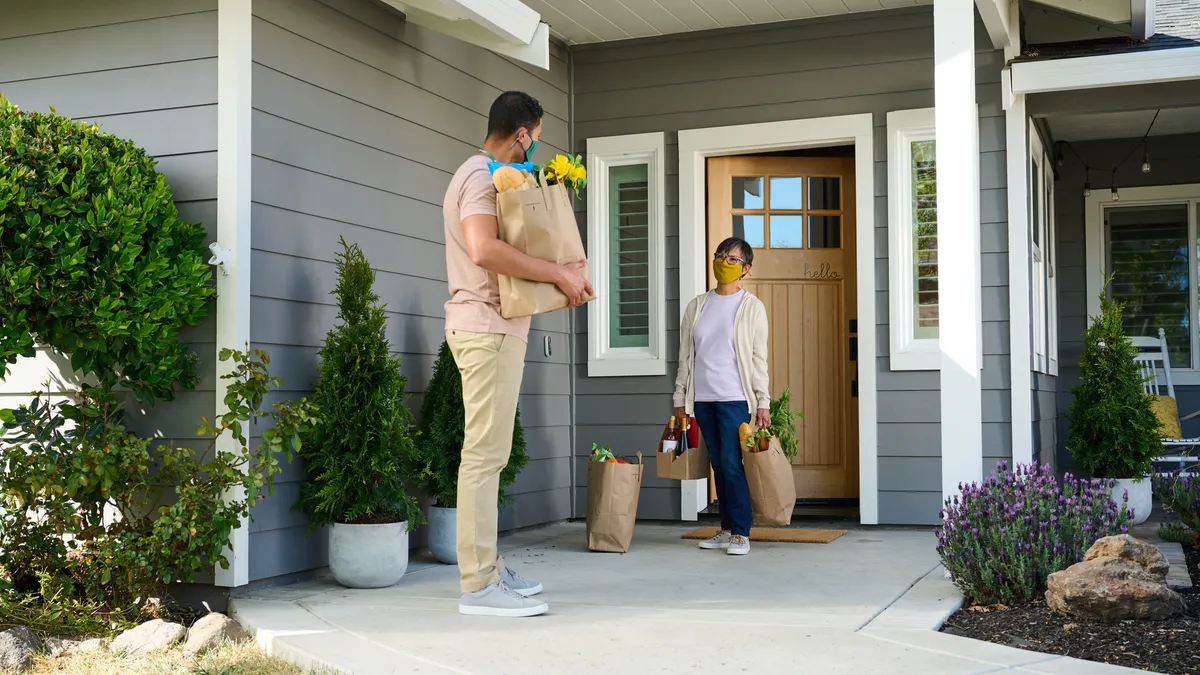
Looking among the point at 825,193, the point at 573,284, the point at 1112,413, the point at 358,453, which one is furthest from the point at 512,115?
the point at 1112,413

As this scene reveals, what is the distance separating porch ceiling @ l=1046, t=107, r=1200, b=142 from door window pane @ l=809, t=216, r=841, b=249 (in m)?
1.53

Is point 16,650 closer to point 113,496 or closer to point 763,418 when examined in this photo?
point 113,496

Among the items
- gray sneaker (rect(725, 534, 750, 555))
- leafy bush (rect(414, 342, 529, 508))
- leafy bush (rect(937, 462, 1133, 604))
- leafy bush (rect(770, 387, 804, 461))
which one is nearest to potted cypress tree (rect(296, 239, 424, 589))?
leafy bush (rect(414, 342, 529, 508))

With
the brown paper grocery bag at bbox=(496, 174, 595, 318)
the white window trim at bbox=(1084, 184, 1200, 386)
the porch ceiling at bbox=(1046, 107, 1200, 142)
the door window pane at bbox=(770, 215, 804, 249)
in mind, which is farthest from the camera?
the white window trim at bbox=(1084, 184, 1200, 386)

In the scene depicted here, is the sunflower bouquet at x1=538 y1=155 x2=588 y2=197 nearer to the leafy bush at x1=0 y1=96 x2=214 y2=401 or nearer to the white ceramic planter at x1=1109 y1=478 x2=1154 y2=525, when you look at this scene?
the leafy bush at x1=0 y1=96 x2=214 y2=401

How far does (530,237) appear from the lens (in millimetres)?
3713

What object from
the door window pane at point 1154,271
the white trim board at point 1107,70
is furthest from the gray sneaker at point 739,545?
the door window pane at point 1154,271

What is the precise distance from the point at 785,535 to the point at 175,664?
11.1 feet

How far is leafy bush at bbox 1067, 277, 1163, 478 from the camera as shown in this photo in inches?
260

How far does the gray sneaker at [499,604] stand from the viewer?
3777mm

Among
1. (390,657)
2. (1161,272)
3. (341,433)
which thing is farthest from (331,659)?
(1161,272)

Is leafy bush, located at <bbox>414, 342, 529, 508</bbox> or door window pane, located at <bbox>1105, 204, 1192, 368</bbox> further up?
door window pane, located at <bbox>1105, 204, 1192, 368</bbox>

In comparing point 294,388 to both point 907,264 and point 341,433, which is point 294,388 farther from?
point 907,264

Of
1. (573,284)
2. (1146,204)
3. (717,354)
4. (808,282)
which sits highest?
(1146,204)
